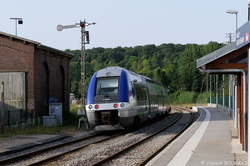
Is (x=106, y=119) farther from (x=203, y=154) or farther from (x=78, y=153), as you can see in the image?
(x=203, y=154)

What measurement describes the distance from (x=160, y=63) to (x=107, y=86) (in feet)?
462

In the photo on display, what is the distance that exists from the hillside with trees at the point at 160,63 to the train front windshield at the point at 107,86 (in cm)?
4783

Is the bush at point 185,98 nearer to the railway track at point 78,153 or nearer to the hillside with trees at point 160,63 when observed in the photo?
the hillside with trees at point 160,63

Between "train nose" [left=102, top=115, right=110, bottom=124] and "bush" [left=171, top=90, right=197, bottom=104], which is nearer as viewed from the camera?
"train nose" [left=102, top=115, right=110, bottom=124]

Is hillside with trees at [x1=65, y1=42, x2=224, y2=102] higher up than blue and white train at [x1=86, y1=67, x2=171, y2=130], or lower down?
higher up

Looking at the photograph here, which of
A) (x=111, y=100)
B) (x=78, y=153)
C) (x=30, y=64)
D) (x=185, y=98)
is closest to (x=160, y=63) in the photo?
(x=185, y=98)

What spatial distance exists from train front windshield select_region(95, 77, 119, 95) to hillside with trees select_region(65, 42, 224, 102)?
47.8 m

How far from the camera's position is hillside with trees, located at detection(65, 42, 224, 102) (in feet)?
344

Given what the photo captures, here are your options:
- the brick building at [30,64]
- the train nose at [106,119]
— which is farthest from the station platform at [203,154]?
the brick building at [30,64]

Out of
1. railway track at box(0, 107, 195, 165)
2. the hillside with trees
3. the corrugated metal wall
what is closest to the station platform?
railway track at box(0, 107, 195, 165)

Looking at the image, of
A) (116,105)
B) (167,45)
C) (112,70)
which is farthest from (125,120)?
(167,45)

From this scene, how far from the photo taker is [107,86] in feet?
65.9

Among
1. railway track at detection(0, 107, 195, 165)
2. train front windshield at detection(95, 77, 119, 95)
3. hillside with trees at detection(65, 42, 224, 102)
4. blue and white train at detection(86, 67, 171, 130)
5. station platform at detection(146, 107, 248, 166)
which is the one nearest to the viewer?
station platform at detection(146, 107, 248, 166)

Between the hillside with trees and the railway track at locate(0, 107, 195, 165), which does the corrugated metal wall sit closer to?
the railway track at locate(0, 107, 195, 165)
